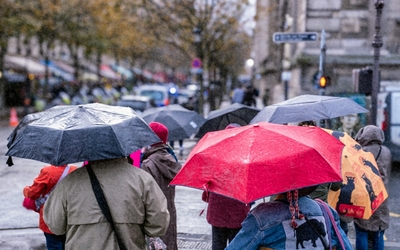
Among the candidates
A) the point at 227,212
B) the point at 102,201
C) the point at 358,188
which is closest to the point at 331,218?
the point at 102,201

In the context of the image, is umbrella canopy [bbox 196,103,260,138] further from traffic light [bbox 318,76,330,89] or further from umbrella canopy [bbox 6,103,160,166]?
traffic light [bbox 318,76,330,89]

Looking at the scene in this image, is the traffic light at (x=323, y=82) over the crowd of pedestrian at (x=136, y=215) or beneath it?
beneath

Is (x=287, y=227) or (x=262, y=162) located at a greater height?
(x=262, y=162)

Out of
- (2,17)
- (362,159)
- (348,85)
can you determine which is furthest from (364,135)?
(2,17)

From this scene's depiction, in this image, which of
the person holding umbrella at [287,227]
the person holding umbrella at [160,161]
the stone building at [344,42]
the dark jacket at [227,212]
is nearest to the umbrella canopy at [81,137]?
the person holding umbrella at [287,227]

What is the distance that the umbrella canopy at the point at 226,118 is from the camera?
8609mm

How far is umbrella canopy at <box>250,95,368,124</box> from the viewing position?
5.85 metres

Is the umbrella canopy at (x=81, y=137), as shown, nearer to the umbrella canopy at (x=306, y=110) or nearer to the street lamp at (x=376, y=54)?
the umbrella canopy at (x=306, y=110)

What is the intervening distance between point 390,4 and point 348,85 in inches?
144

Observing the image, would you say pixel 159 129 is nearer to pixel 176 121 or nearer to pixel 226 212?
pixel 226 212

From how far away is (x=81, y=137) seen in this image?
11.8ft

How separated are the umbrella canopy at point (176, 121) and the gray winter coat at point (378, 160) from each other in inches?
161

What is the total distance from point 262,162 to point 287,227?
15.2 inches

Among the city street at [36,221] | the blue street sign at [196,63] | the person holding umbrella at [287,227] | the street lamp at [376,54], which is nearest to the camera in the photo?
the person holding umbrella at [287,227]
